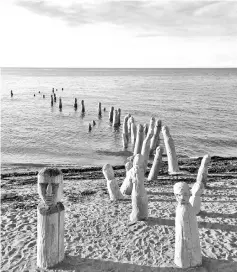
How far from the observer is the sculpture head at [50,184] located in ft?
20.3

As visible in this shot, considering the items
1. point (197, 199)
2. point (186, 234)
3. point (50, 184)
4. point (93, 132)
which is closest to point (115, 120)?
point (93, 132)

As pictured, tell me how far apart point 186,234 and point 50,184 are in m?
3.02

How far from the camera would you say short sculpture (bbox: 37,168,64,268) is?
6219 mm

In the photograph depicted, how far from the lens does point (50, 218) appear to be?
6488 mm

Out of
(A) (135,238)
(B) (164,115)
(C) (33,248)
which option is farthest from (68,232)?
(B) (164,115)

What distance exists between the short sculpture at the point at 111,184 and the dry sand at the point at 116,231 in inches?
11.9

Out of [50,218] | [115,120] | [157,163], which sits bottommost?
[115,120]

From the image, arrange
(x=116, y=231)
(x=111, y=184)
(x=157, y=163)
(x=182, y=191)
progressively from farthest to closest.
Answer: (x=157, y=163), (x=111, y=184), (x=116, y=231), (x=182, y=191)

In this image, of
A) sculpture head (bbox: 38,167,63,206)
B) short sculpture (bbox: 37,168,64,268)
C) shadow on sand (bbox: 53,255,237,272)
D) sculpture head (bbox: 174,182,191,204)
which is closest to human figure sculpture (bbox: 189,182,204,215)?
shadow on sand (bbox: 53,255,237,272)

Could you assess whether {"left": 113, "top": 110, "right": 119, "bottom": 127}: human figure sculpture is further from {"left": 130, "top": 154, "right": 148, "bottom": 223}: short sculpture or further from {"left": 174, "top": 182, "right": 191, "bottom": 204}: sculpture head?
{"left": 174, "top": 182, "right": 191, "bottom": 204}: sculpture head

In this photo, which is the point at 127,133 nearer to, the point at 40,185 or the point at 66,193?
the point at 66,193

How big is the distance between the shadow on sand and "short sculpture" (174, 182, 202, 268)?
0.18 metres

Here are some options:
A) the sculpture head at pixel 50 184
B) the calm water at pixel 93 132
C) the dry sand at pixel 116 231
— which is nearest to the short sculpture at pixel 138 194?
the dry sand at pixel 116 231

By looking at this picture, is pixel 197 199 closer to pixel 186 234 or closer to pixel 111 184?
pixel 111 184
